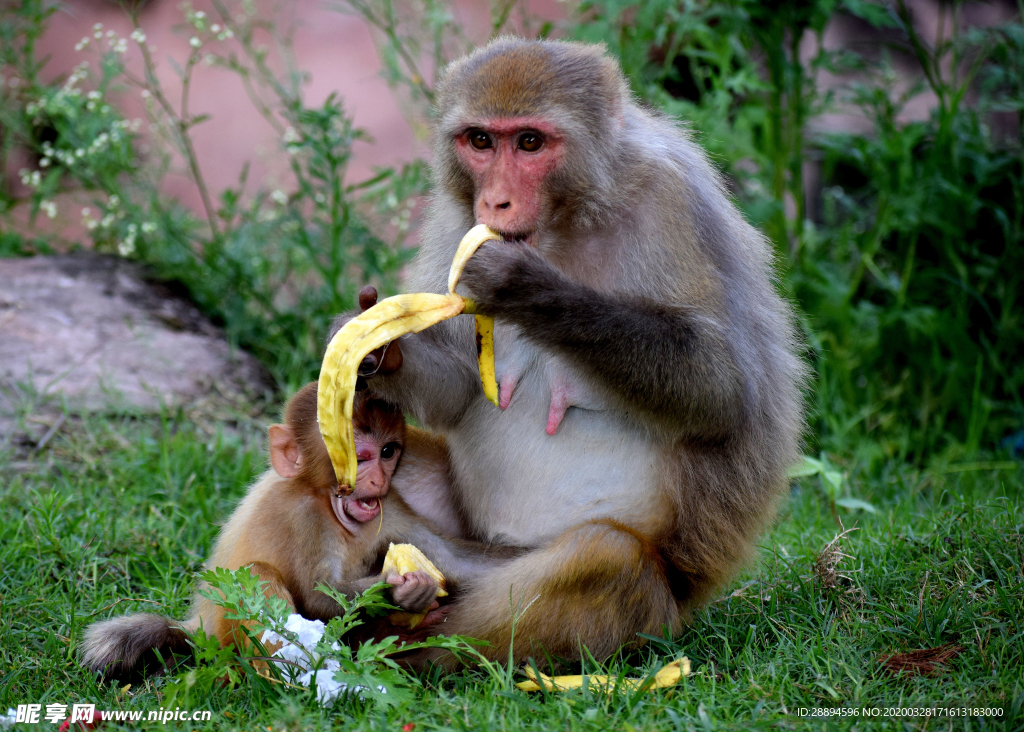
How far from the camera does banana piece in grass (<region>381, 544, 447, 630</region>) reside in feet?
10.5

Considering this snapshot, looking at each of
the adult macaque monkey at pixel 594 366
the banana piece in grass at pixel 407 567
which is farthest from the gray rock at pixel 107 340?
the banana piece in grass at pixel 407 567

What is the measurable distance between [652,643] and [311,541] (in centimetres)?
117

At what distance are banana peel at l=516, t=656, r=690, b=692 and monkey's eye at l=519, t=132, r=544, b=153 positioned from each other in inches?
64.8

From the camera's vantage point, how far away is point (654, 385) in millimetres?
3182

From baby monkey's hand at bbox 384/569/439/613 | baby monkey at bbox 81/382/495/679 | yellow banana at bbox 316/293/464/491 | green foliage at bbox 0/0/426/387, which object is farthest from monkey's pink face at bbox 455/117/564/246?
green foliage at bbox 0/0/426/387

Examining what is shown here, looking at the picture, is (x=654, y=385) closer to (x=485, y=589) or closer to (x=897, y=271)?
(x=485, y=589)

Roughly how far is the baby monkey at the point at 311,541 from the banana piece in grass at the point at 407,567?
2.2 inches

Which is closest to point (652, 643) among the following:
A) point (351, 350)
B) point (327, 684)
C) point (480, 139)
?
point (327, 684)

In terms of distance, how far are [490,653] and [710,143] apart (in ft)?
10.7

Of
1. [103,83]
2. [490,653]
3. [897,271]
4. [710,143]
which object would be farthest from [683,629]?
[103,83]

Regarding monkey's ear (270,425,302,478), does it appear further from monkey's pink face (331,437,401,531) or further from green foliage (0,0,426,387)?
green foliage (0,0,426,387)

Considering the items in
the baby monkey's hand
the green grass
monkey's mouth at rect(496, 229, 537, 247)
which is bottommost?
the green grass

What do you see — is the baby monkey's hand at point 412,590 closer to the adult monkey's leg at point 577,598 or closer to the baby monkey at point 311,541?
the baby monkey at point 311,541

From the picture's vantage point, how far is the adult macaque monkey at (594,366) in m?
3.13
